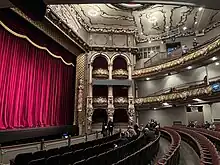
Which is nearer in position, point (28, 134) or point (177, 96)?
point (28, 134)

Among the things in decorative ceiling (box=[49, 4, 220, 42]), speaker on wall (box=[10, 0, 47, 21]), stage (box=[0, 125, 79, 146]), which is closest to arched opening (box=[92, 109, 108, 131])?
stage (box=[0, 125, 79, 146])

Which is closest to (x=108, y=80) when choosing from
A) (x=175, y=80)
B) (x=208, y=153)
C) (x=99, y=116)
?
(x=99, y=116)

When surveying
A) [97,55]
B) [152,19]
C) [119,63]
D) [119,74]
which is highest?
[152,19]

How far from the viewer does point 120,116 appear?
1833cm

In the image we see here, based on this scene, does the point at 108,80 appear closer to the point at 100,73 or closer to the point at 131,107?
the point at 100,73

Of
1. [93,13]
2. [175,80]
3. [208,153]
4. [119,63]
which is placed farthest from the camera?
[119,63]

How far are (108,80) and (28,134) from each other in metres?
9.28

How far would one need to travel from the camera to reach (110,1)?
3721 millimetres

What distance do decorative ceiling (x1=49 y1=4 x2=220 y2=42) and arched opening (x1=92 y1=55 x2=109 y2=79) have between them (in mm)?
2441

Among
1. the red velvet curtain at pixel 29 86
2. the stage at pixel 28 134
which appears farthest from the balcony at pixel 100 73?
the stage at pixel 28 134

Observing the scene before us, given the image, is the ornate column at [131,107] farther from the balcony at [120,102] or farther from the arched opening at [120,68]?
the arched opening at [120,68]

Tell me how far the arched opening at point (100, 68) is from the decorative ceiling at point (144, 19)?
8.01ft

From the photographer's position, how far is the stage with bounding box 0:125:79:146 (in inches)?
306

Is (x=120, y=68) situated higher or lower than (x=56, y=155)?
higher
